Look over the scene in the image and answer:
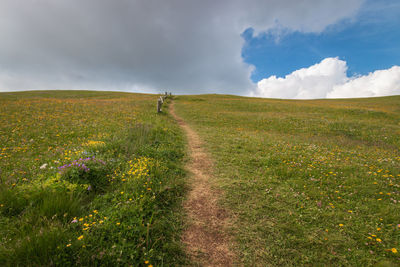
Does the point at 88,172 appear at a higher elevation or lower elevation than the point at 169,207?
higher

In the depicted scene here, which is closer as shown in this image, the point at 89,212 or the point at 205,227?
the point at 89,212

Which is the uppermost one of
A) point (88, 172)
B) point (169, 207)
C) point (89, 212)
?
point (88, 172)

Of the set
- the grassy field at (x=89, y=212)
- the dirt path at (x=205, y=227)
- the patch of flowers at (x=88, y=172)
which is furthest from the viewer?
the patch of flowers at (x=88, y=172)

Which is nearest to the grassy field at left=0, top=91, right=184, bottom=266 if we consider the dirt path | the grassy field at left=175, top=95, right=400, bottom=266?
the dirt path

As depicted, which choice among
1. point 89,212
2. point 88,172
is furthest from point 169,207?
point 88,172

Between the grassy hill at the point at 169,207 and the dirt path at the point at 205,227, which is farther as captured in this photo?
the dirt path at the point at 205,227

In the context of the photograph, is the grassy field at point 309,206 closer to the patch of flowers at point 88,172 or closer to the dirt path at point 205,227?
the dirt path at point 205,227

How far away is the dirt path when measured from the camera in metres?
3.59

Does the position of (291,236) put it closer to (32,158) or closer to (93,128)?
(32,158)

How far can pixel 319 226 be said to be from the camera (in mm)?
4449

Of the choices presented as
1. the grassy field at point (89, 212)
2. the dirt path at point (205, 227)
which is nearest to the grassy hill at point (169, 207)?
the grassy field at point (89, 212)

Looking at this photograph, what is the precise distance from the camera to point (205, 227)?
4.34 m

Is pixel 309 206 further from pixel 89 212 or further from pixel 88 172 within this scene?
pixel 88 172

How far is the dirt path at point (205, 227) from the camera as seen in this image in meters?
3.59
